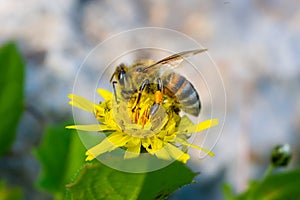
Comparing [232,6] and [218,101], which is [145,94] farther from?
[232,6]

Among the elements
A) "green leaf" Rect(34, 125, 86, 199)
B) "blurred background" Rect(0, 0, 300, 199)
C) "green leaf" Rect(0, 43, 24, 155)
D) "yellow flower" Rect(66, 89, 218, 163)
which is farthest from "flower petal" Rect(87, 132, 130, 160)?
"blurred background" Rect(0, 0, 300, 199)

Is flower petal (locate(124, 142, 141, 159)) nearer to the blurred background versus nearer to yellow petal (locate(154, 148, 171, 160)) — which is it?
yellow petal (locate(154, 148, 171, 160))

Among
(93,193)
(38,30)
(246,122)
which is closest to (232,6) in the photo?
(246,122)

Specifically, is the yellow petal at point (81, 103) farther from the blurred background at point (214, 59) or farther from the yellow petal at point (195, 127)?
the blurred background at point (214, 59)

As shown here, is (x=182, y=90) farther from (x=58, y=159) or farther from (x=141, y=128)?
(x=58, y=159)

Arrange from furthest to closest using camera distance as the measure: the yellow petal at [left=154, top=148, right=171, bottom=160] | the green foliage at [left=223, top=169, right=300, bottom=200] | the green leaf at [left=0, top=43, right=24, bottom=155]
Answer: the green leaf at [left=0, top=43, right=24, bottom=155]
the green foliage at [left=223, top=169, right=300, bottom=200]
the yellow petal at [left=154, top=148, right=171, bottom=160]

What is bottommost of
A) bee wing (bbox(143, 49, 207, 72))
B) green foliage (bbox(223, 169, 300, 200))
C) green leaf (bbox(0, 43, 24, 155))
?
bee wing (bbox(143, 49, 207, 72))
